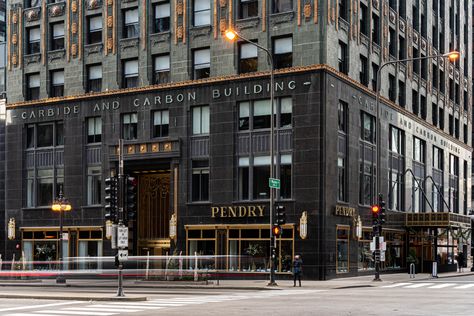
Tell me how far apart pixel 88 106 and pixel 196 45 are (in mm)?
9280

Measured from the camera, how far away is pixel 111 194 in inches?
1251

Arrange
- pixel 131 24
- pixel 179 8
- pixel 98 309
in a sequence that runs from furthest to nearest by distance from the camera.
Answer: pixel 131 24
pixel 179 8
pixel 98 309

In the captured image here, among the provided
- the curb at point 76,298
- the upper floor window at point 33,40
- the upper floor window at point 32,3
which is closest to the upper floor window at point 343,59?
the upper floor window at point 33,40

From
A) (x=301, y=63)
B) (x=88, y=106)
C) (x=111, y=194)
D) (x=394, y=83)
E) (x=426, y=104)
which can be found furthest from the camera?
(x=426, y=104)

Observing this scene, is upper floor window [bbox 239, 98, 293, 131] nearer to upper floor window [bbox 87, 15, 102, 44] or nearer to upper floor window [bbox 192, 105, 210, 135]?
upper floor window [bbox 192, 105, 210, 135]

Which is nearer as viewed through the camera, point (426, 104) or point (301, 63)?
point (301, 63)

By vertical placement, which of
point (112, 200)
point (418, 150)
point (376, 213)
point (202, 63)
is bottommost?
point (376, 213)

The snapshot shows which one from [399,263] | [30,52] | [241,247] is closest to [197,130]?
[241,247]

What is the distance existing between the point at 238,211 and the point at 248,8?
42.0ft

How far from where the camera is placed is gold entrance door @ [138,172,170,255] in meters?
55.4

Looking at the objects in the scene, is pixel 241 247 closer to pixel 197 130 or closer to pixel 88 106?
pixel 197 130

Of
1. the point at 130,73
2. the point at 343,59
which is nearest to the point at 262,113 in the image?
the point at 343,59

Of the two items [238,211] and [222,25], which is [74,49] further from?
[238,211]

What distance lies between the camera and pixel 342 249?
51.5 m
